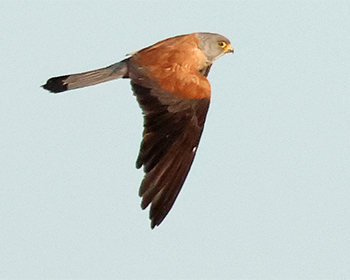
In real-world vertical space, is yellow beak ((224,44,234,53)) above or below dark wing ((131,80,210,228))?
above

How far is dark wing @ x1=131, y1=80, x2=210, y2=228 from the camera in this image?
23.6ft

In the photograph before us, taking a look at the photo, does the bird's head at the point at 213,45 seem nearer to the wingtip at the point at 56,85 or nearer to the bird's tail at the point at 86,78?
the bird's tail at the point at 86,78

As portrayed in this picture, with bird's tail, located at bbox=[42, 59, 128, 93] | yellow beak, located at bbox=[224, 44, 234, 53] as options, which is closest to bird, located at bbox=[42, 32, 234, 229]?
bird's tail, located at bbox=[42, 59, 128, 93]

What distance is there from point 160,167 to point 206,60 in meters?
1.48

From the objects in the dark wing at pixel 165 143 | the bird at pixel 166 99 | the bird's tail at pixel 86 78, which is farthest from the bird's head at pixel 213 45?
the bird's tail at pixel 86 78

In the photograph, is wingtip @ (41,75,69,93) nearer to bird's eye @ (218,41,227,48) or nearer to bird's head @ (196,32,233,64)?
bird's head @ (196,32,233,64)

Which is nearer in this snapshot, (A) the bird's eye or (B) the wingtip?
(B) the wingtip

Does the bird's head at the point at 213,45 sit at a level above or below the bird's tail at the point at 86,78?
above

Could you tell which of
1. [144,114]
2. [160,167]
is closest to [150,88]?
A: [144,114]

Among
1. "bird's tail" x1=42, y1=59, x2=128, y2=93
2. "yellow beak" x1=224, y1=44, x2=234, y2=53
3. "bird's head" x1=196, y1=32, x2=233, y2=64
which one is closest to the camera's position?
"bird's tail" x1=42, y1=59, x2=128, y2=93

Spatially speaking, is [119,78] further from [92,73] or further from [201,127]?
[201,127]

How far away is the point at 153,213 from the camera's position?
7.12 meters

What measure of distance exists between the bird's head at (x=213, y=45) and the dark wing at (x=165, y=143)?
2.43 ft

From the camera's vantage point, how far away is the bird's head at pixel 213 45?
320 inches
